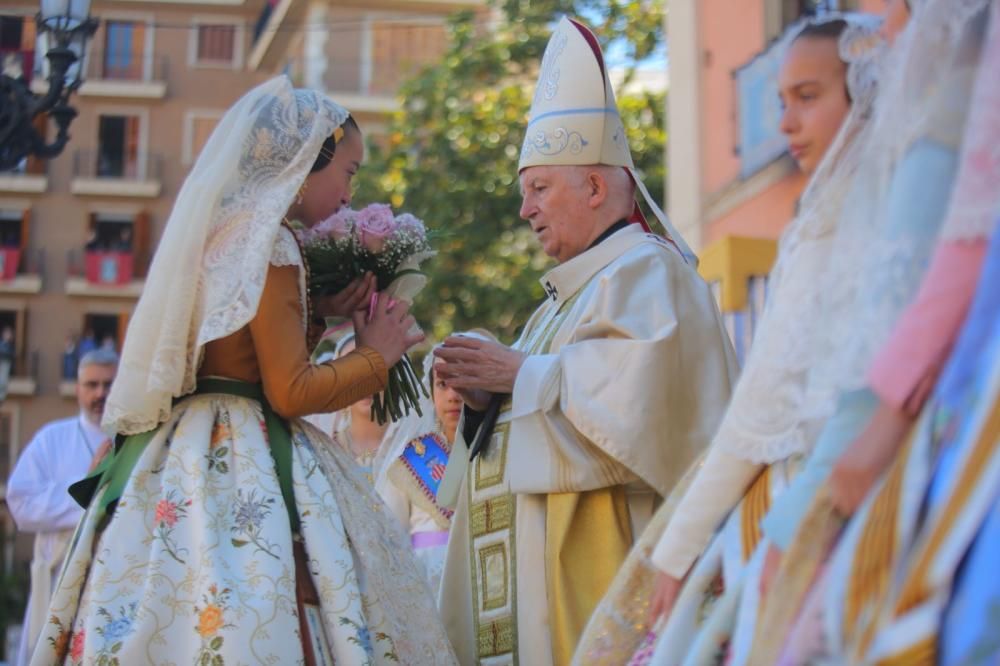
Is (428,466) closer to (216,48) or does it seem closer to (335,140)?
(335,140)

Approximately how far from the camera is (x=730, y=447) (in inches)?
117

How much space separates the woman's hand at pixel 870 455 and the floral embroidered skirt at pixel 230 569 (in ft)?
5.84

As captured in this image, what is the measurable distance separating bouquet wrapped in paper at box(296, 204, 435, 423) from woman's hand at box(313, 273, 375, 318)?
2cm

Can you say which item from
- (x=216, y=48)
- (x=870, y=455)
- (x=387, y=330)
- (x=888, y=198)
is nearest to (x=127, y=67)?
(x=216, y=48)

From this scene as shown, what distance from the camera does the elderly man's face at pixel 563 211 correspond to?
4992mm

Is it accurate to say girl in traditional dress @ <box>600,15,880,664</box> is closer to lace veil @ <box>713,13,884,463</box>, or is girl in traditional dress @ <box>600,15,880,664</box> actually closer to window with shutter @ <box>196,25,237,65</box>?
lace veil @ <box>713,13,884,463</box>

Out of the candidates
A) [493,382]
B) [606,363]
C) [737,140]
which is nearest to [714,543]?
[606,363]

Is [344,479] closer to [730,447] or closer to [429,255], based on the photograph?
[429,255]

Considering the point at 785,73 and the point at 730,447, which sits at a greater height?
the point at 785,73

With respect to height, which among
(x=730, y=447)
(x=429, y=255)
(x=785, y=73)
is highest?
(x=785, y=73)

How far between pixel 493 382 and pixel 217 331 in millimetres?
1002

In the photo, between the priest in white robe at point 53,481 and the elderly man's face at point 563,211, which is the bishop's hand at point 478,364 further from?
the priest in white robe at point 53,481

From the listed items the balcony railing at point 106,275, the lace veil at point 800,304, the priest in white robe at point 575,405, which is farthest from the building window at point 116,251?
the lace veil at point 800,304

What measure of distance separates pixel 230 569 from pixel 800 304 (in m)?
1.71
